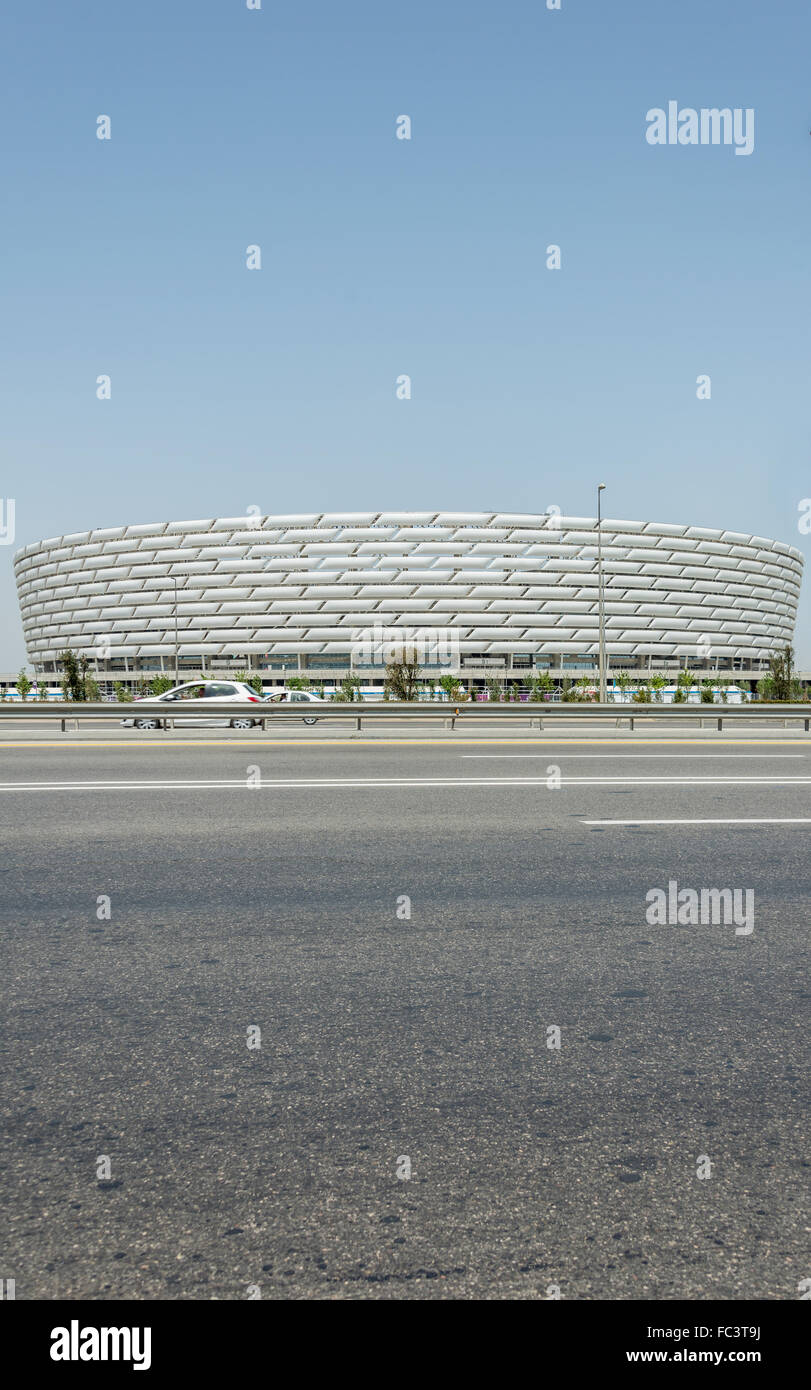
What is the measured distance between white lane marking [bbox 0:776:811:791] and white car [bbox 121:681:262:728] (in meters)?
8.56

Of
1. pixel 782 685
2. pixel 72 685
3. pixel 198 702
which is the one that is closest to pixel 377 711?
pixel 198 702

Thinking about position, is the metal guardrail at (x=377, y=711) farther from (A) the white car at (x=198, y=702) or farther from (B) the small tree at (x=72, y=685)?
(B) the small tree at (x=72, y=685)

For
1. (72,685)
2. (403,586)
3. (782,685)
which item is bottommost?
(782,685)

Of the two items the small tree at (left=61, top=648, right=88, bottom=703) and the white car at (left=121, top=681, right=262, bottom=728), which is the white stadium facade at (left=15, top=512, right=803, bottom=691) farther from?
the white car at (left=121, top=681, right=262, bottom=728)

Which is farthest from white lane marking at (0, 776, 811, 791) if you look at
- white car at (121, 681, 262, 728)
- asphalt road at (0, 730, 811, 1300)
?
white car at (121, 681, 262, 728)

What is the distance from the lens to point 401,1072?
107 inches

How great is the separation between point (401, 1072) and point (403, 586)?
318 feet

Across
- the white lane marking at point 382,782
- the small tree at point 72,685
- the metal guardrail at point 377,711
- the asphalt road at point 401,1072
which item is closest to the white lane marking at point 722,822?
the asphalt road at point 401,1072

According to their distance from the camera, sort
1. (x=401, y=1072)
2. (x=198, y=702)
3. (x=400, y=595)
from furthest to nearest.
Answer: (x=400, y=595), (x=198, y=702), (x=401, y=1072)

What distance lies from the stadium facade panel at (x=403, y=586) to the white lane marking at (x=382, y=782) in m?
87.9

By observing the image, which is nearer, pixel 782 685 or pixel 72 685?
pixel 782 685

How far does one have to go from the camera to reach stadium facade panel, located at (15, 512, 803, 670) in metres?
98.9

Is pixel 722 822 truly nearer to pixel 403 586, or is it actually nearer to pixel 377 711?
pixel 377 711
